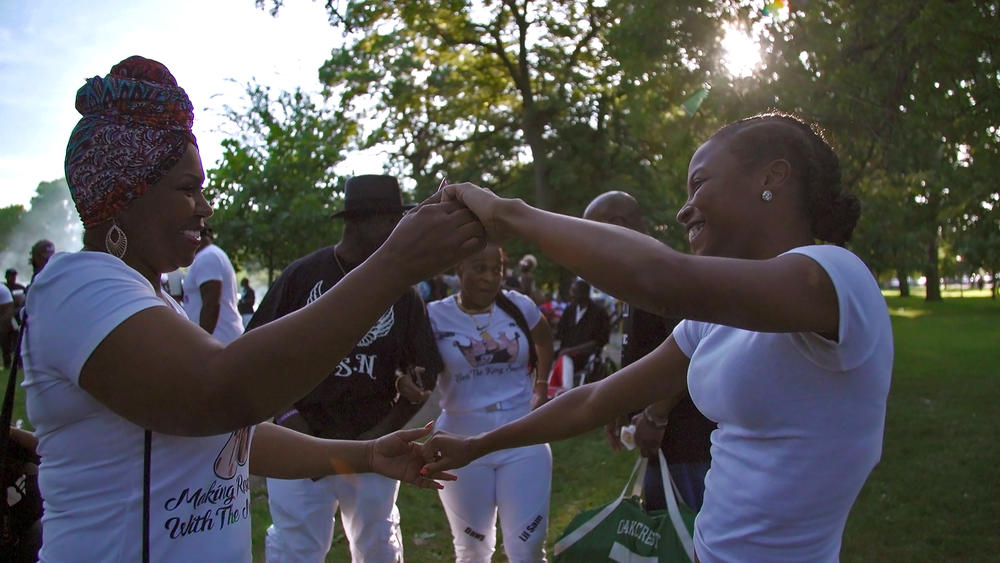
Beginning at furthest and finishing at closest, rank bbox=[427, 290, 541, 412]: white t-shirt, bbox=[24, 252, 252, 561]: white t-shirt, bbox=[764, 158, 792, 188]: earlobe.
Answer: bbox=[427, 290, 541, 412]: white t-shirt < bbox=[764, 158, 792, 188]: earlobe < bbox=[24, 252, 252, 561]: white t-shirt

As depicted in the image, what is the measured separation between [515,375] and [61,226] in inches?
1376

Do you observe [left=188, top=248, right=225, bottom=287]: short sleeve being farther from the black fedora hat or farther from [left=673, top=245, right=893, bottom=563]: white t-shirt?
[left=673, top=245, right=893, bottom=563]: white t-shirt

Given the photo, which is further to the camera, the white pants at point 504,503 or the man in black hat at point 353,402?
the white pants at point 504,503

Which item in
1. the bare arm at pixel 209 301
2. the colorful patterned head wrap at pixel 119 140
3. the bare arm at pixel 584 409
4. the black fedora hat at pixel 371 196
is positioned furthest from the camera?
the bare arm at pixel 209 301

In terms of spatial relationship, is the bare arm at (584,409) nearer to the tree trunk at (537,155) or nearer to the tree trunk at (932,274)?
the tree trunk at (537,155)

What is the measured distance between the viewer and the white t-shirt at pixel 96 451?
1633mm

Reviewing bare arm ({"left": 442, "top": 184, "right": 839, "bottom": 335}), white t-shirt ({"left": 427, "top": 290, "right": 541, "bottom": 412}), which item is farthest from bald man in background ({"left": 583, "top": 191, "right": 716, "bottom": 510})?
bare arm ({"left": 442, "top": 184, "right": 839, "bottom": 335})

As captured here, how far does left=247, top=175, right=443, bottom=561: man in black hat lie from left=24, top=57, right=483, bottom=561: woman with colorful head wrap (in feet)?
7.27

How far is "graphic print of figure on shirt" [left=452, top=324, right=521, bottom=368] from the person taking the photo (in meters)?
5.02

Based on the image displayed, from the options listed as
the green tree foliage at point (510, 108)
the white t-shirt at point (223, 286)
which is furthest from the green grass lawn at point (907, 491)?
the green tree foliage at point (510, 108)

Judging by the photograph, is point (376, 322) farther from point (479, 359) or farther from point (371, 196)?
point (479, 359)

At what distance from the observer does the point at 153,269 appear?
197cm

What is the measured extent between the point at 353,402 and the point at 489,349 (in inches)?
41.0

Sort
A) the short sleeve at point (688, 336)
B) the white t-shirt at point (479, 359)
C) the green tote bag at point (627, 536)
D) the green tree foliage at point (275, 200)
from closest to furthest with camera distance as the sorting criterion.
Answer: the short sleeve at point (688, 336) → the green tote bag at point (627, 536) → the white t-shirt at point (479, 359) → the green tree foliage at point (275, 200)
